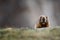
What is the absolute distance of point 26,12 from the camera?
3.59 metres

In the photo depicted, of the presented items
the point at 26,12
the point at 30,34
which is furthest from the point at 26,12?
the point at 30,34

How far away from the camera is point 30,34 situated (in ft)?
3.64

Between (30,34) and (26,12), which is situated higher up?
(26,12)

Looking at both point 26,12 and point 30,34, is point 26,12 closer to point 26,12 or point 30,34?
point 26,12

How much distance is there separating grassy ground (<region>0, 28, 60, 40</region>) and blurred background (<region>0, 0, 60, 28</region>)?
7.36 feet

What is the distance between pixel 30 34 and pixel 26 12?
2.50m

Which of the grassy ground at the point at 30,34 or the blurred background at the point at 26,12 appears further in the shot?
the blurred background at the point at 26,12

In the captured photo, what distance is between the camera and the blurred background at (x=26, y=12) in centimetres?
345

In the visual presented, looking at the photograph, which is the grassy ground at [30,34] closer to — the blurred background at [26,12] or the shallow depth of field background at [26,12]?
the shallow depth of field background at [26,12]

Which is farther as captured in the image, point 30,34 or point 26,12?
point 26,12

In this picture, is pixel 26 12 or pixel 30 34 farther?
pixel 26 12

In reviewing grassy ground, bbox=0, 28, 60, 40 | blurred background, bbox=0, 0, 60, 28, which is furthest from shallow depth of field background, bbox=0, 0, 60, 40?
grassy ground, bbox=0, 28, 60, 40

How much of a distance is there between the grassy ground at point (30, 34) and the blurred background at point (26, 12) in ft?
7.36

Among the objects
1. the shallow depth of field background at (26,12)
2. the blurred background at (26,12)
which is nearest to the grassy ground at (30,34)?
the shallow depth of field background at (26,12)
